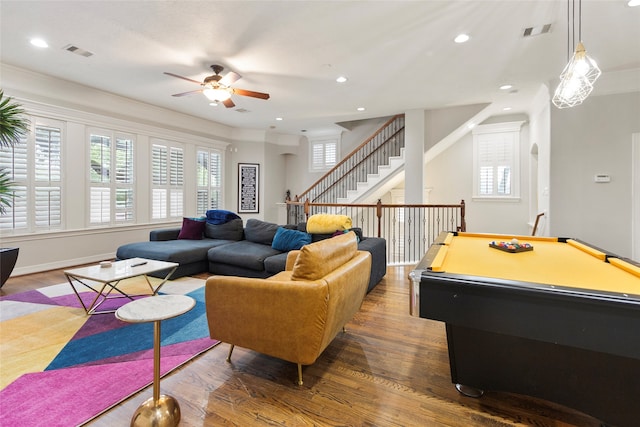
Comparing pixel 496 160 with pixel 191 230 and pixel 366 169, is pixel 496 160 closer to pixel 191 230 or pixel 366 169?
pixel 366 169

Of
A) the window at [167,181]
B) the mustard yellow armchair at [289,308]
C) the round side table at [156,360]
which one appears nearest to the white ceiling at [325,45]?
the window at [167,181]

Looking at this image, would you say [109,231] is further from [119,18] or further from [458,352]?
[458,352]

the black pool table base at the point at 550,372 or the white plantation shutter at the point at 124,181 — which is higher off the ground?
the white plantation shutter at the point at 124,181

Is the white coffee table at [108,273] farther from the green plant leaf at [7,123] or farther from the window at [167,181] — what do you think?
the window at [167,181]

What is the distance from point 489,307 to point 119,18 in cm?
410

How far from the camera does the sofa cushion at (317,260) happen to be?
6.26 ft

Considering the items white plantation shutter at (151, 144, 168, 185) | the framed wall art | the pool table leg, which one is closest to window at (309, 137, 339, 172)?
the framed wall art

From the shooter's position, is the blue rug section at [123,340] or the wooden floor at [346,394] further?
the blue rug section at [123,340]

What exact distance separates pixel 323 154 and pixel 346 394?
25.1ft

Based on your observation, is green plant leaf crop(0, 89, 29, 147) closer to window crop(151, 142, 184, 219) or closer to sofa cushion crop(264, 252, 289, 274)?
window crop(151, 142, 184, 219)

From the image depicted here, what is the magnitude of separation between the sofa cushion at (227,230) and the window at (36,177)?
2.41m

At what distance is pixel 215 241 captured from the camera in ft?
16.4

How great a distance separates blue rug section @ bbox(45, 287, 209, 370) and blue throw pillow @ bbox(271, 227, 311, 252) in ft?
4.84

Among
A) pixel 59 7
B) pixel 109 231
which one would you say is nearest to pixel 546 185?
pixel 59 7
